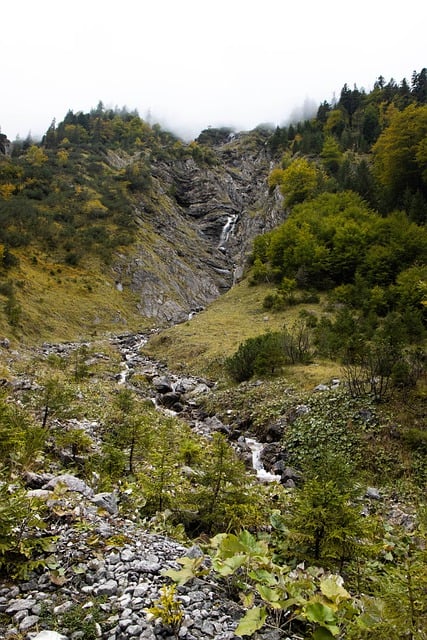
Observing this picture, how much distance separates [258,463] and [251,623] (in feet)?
33.4

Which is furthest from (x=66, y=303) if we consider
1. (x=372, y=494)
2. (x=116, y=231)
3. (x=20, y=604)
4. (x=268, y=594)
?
(x=268, y=594)

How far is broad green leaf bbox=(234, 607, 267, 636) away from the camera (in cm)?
314

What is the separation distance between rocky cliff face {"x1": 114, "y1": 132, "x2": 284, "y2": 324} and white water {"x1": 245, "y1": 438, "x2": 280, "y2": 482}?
38.8m

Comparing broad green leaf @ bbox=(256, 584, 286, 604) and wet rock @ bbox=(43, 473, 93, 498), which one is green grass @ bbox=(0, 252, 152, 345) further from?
broad green leaf @ bbox=(256, 584, 286, 604)

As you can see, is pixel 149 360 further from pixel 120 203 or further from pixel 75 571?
pixel 120 203

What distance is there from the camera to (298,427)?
14.1m

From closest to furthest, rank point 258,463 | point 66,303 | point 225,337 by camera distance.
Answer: point 258,463, point 225,337, point 66,303

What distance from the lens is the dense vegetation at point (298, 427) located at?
4.08 m

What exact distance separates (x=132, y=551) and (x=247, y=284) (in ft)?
143

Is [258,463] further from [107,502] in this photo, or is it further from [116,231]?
[116,231]

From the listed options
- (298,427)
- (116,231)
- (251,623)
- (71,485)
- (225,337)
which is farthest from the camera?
(116,231)

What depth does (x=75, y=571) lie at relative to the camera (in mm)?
4293

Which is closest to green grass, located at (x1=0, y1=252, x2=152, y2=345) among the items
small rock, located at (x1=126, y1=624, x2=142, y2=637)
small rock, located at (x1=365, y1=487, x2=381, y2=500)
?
small rock, located at (x1=365, y1=487, x2=381, y2=500)

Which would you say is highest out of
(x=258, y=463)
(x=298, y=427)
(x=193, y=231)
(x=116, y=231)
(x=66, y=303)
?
(x=193, y=231)
